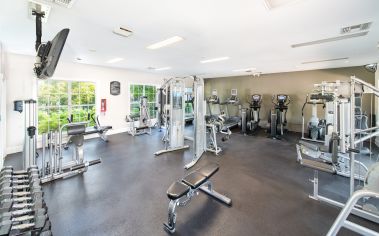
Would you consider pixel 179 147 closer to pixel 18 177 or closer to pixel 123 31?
pixel 123 31

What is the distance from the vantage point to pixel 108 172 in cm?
368

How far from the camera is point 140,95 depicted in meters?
8.30

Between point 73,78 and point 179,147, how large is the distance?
167 inches

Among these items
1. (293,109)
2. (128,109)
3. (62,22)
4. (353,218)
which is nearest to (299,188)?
(353,218)

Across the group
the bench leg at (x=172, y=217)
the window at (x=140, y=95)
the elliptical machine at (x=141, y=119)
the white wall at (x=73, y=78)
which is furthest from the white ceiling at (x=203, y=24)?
the window at (x=140, y=95)

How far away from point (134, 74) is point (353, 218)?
25.7 ft

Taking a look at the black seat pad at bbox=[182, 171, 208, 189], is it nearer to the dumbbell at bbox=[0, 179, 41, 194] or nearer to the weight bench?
the weight bench

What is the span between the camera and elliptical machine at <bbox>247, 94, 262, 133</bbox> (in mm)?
7707

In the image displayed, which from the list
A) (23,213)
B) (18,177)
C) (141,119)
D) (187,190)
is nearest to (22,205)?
(23,213)

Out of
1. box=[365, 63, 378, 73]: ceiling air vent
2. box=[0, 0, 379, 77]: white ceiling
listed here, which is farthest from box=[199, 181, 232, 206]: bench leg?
box=[365, 63, 378, 73]: ceiling air vent

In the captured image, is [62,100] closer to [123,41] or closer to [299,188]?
[123,41]

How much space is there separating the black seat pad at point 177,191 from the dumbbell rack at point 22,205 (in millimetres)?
1128

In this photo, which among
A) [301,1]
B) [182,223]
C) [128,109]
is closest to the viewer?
[301,1]

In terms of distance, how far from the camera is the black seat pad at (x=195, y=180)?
2332mm
